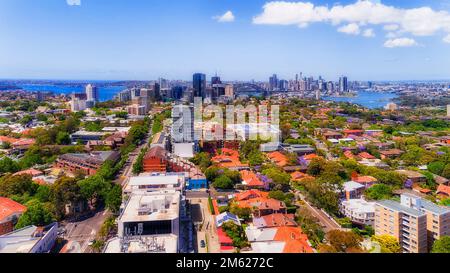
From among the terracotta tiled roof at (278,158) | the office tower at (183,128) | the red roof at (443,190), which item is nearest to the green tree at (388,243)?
the red roof at (443,190)

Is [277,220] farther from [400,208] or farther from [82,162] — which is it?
[82,162]

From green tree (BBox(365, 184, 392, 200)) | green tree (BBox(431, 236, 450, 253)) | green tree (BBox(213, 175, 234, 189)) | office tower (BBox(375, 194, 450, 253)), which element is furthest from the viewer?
green tree (BBox(213, 175, 234, 189))

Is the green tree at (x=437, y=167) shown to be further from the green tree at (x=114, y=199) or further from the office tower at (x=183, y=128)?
the green tree at (x=114, y=199)

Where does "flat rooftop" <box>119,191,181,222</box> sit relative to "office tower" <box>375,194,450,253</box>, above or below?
above

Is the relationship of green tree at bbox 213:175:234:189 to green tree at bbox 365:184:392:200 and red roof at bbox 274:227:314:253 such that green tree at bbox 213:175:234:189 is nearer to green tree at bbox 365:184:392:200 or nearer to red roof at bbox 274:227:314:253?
red roof at bbox 274:227:314:253

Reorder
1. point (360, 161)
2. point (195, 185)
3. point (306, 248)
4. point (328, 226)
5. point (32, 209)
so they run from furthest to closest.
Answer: point (360, 161)
point (195, 185)
point (328, 226)
point (32, 209)
point (306, 248)

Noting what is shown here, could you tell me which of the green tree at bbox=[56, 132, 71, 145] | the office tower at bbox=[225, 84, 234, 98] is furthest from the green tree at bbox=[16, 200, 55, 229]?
the office tower at bbox=[225, 84, 234, 98]

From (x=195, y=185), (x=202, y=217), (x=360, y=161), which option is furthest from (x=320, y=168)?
(x=202, y=217)
